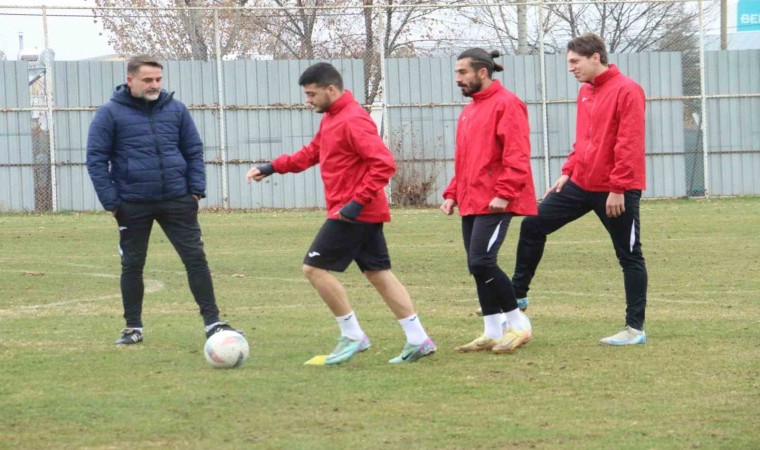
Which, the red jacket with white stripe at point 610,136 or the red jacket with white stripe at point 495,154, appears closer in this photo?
the red jacket with white stripe at point 495,154

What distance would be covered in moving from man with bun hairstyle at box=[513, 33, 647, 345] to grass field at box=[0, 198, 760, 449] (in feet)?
1.58

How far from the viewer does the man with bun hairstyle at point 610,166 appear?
828cm

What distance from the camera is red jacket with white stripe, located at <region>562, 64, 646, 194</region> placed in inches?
325

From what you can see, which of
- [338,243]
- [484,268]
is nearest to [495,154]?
[484,268]

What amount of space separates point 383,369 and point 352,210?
93 cm

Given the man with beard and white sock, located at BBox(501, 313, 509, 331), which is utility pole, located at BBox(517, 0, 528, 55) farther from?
the man with beard

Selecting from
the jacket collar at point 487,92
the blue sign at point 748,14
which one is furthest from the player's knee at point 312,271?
the blue sign at point 748,14

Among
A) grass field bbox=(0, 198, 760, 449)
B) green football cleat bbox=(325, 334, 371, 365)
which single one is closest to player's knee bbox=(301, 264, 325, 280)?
green football cleat bbox=(325, 334, 371, 365)

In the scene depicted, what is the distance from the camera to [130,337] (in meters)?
8.69

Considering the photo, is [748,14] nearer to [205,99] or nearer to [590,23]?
[590,23]

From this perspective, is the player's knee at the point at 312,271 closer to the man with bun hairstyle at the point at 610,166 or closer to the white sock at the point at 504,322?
the white sock at the point at 504,322

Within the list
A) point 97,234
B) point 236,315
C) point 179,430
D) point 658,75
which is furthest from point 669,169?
point 179,430

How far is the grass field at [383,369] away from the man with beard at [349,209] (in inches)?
8.5

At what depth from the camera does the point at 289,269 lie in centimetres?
1412
